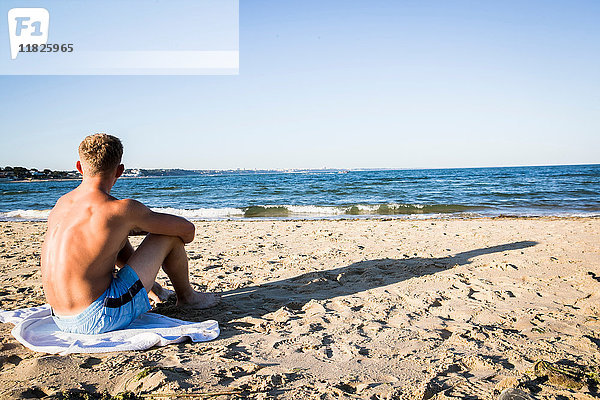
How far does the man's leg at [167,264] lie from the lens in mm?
2738

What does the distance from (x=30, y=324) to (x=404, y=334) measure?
8.75ft

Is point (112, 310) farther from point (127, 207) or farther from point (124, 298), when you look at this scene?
point (127, 207)

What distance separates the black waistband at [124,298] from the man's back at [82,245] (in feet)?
0.28

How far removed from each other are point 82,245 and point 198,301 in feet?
4.21

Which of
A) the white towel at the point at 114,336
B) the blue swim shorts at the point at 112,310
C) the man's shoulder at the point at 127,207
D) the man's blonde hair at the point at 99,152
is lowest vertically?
the white towel at the point at 114,336


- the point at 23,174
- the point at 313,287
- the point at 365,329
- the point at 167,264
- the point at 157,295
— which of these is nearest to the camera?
the point at 365,329

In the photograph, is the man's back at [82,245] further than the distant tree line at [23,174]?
No

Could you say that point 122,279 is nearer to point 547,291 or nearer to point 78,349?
point 78,349

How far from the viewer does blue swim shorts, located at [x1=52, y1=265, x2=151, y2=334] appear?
2.54m

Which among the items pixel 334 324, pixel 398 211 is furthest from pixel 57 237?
pixel 398 211

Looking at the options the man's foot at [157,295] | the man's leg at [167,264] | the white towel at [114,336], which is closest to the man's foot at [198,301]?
the man's leg at [167,264]

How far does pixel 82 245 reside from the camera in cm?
238

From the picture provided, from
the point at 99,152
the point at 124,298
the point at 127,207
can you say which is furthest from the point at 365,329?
the point at 99,152

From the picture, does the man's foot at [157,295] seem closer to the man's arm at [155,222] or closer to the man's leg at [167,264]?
the man's leg at [167,264]
